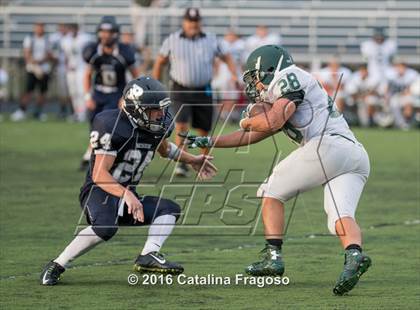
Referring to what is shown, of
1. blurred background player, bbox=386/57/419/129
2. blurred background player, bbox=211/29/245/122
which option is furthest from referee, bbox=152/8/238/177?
blurred background player, bbox=386/57/419/129

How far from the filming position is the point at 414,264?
8.05 metres

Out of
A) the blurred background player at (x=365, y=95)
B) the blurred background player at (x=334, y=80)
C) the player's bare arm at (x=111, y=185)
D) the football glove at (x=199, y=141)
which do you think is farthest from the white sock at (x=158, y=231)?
the blurred background player at (x=365, y=95)

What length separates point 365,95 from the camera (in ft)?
77.3

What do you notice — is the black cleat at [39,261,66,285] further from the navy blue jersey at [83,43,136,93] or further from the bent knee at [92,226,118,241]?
the navy blue jersey at [83,43,136,93]

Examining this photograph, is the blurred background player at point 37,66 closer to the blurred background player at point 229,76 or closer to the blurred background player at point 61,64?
the blurred background player at point 61,64

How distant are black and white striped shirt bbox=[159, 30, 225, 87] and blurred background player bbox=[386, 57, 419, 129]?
10113 mm

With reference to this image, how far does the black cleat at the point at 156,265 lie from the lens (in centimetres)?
723

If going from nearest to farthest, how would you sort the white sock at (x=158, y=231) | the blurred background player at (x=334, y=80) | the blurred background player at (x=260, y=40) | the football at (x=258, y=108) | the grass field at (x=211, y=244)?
the grass field at (x=211, y=244) < the football at (x=258, y=108) < the white sock at (x=158, y=231) < the blurred background player at (x=334, y=80) < the blurred background player at (x=260, y=40)

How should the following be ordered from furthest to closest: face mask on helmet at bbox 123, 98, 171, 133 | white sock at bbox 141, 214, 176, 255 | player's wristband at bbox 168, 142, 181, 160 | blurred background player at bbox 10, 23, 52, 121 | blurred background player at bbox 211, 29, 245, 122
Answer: blurred background player at bbox 10, 23, 52, 121
blurred background player at bbox 211, 29, 245, 122
player's wristband at bbox 168, 142, 181, 160
white sock at bbox 141, 214, 176, 255
face mask on helmet at bbox 123, 98, 171, 133

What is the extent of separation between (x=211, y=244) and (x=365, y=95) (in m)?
15.0

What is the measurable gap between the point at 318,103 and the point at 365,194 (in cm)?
539

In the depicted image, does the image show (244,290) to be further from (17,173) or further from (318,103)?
(17,173)

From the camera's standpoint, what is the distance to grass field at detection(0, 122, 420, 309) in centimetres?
680

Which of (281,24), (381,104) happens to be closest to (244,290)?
(381,104)
